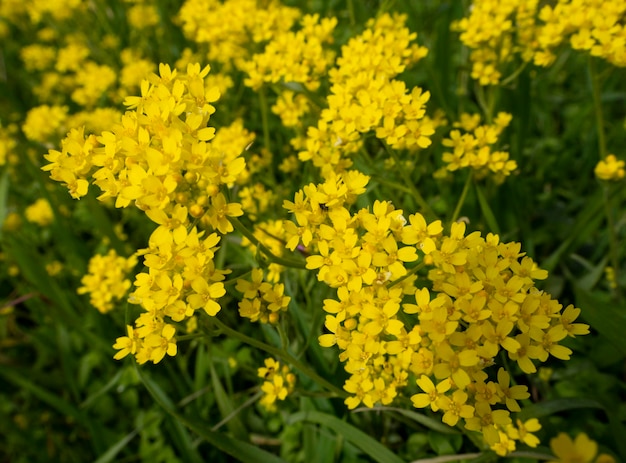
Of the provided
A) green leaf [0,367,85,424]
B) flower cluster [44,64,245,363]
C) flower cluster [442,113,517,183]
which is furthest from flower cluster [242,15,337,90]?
green leaf [0,367,85,424]

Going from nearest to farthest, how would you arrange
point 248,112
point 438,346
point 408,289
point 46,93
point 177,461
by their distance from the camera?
point 438,346 → point 408,289 → point 177,461 → point 248,112 → point 46,93

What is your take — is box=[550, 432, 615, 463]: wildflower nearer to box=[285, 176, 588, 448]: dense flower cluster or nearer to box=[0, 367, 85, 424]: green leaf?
box=[285, 176, 588, 448]: dense flower cluster

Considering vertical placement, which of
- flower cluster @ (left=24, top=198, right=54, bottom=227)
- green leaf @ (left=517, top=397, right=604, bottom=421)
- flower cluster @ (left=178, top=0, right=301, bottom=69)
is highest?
flower cluster @ (left=178, top=0, right=301, bottom=69)

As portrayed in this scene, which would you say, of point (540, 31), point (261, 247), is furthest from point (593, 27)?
point (261, 247)

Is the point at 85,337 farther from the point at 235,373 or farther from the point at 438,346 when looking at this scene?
the point at 438,346

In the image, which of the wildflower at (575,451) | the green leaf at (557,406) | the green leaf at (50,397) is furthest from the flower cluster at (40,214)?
the wildflower at (575,451)

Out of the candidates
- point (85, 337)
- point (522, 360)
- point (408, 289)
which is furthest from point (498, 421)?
point (85, 337)
